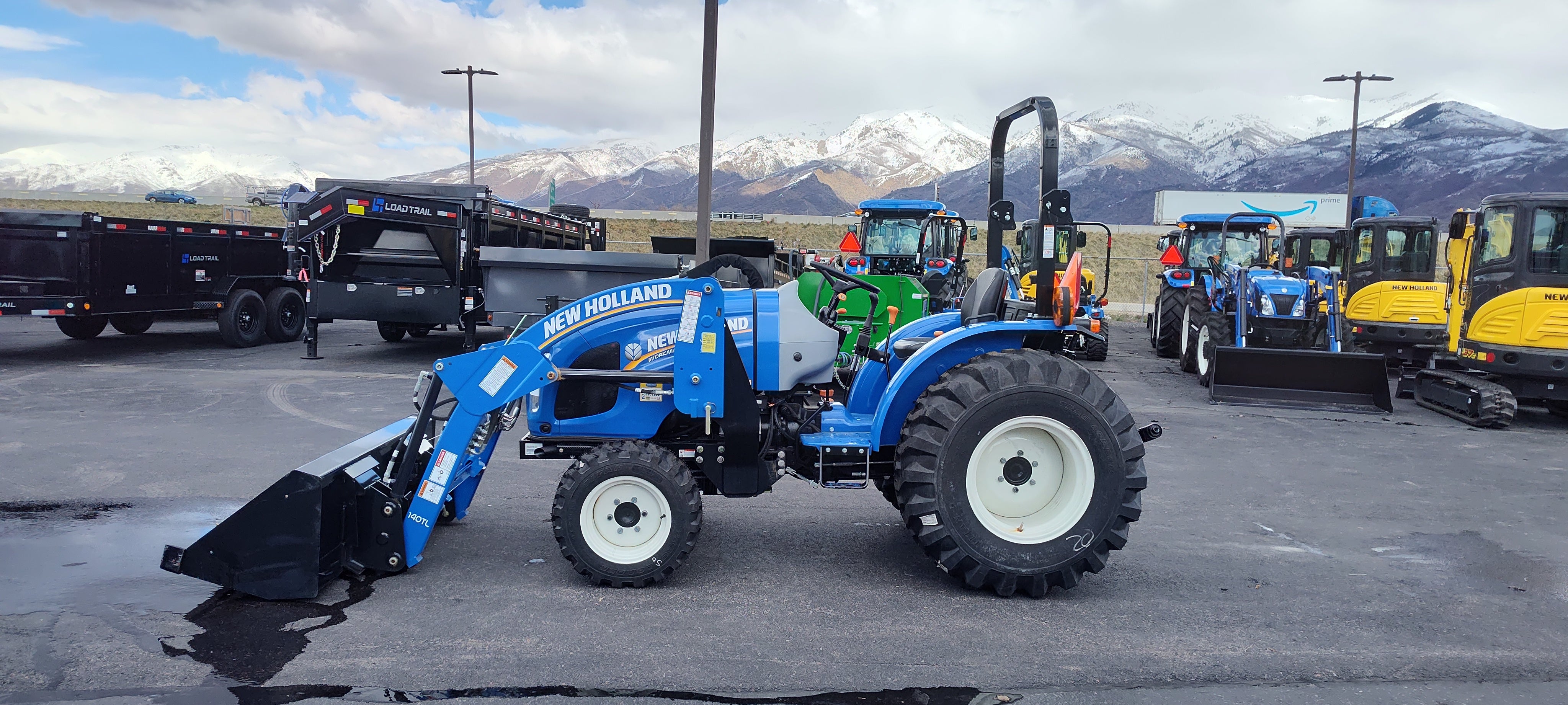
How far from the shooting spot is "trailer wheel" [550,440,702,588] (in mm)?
4352

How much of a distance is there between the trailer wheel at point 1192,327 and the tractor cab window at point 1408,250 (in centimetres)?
293

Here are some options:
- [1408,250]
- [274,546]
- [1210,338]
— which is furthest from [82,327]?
[1408,250]

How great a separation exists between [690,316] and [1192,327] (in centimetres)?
1134

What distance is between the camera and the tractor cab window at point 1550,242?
9.65 m

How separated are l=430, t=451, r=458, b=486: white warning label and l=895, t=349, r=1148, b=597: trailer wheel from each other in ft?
6.95

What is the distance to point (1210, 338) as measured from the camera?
41.5ft

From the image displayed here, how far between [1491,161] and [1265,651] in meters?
112

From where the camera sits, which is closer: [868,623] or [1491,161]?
[868,623]

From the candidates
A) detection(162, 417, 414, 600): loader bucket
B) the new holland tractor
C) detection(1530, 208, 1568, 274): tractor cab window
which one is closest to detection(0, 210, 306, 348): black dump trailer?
detection(162, 417, 414, 600): loader bucket

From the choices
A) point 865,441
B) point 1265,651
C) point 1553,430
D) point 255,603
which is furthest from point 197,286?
point 1553,430

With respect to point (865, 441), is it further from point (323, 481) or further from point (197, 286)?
point (197, 286)

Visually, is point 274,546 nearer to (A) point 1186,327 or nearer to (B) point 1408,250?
(A) point 1186,327

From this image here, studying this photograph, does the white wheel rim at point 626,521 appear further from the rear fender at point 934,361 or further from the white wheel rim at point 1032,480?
the white wheel rim at point 1032,480

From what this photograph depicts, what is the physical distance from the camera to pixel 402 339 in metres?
16.2
